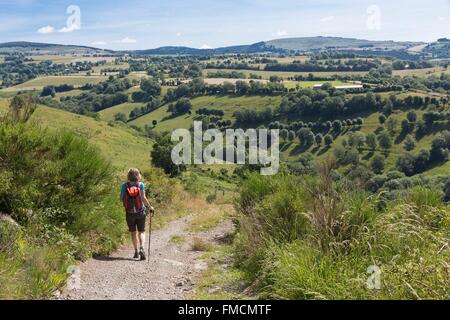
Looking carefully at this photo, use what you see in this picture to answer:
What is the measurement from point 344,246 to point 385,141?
120 metres

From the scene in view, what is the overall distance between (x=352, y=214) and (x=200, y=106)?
15520 cm

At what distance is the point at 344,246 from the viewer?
629 cm

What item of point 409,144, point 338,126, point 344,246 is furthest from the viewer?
point 338,126

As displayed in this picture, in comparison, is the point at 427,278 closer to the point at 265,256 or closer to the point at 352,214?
the point at 352,214

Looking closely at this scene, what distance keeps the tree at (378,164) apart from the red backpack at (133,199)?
350ft

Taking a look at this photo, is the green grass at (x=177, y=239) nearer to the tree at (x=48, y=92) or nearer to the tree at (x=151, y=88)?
the tree at (x=151, y=88)

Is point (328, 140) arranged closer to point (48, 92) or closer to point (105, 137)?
point (105, 137)

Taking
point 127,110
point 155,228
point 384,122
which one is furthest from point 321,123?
point 155,228


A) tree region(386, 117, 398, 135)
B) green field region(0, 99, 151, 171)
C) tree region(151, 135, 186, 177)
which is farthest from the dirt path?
tree region(386, 117, 398, 135)

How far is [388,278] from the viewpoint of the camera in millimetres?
5203

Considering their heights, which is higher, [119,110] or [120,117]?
[119,110]

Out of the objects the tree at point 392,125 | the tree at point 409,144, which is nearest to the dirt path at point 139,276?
the tree at point 409,144

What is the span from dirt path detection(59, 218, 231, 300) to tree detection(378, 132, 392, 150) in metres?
117

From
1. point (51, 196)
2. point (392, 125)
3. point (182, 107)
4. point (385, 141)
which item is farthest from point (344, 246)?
point (182, 107)
